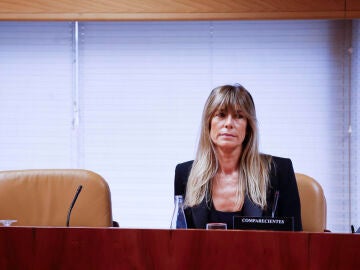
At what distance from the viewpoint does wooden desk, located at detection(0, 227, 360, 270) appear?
1013 millimetres

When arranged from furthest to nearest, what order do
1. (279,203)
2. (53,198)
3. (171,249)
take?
(279,203) → (53,198) → (171,249)

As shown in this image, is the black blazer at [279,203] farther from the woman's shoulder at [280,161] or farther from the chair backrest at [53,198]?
the chair backrest at [53,198]

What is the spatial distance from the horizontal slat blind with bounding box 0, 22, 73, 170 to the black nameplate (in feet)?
6.99

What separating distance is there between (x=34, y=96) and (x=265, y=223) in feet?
7.62

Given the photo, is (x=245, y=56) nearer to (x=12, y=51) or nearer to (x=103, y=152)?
(x=103, y=152)

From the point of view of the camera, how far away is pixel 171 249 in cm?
105

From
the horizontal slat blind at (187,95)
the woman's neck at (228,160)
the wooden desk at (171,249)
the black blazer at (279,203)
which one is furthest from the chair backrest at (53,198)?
the horizontal slat blind at (187,95)

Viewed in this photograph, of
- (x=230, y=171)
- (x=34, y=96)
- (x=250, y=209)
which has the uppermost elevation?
(x=34, y=96)

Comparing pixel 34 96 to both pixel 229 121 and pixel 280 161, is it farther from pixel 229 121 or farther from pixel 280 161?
pixel 280 161

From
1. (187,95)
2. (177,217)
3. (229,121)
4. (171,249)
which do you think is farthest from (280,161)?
(171,249)

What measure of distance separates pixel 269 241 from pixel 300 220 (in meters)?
1.17

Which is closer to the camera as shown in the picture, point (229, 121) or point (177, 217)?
point (177, 217)

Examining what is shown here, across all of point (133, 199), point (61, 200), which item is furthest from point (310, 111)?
point (61, 200)

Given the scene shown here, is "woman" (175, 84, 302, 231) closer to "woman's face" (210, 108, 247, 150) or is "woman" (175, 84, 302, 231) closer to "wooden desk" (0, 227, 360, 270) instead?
"woman's face" (210, 108, 247, 150)
